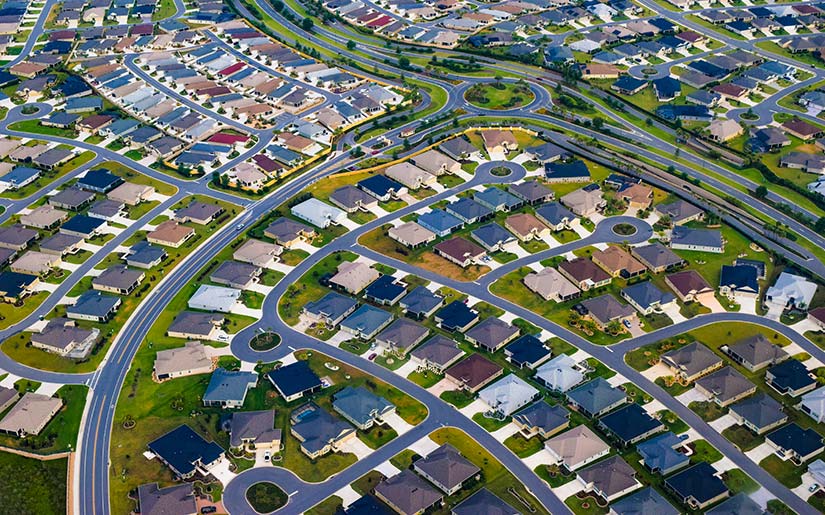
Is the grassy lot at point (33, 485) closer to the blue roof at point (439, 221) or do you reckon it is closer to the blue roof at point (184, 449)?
the blue roof at point (184, 449)

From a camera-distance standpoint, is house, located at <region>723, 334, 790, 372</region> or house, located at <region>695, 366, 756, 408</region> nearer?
house, located at <region>695, 366, 756, 408</region>

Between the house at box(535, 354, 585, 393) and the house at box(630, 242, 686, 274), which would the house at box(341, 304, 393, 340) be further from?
the house at box(630, 242, 686, 274)

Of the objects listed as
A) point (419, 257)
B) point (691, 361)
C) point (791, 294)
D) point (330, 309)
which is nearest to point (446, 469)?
point (330, 309)

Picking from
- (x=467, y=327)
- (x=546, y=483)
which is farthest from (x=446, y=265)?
(x=546, y=483)

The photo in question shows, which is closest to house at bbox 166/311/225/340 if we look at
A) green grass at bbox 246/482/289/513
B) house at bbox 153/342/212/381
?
house at bbox 153/342/212/381

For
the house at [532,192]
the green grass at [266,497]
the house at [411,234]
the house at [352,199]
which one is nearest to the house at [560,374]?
the house at [411,234]

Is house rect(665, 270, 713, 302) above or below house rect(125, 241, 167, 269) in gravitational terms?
above
